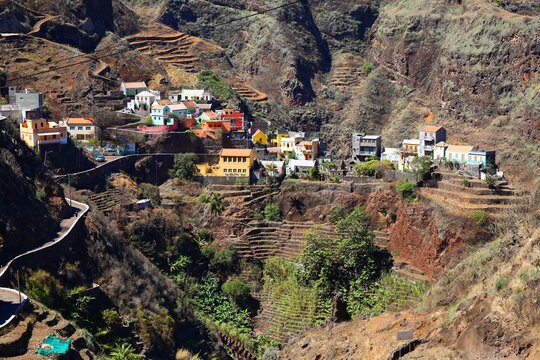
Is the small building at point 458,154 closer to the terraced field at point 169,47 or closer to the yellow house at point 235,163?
the yellow house at point 235,163

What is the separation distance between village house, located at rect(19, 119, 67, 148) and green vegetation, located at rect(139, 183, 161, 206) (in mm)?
4707

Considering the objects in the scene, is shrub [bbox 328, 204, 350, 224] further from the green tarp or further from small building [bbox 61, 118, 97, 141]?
the green tarp

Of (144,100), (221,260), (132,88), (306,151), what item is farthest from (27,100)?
(306,151)

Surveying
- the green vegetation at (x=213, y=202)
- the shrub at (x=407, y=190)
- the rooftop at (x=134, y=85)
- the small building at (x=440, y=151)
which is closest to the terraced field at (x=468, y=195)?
the shrub at (x=407, y=190)

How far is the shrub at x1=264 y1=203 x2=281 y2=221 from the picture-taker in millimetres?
51375

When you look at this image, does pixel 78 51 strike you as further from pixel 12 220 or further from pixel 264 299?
pixel 12 220

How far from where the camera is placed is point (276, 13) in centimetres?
8688

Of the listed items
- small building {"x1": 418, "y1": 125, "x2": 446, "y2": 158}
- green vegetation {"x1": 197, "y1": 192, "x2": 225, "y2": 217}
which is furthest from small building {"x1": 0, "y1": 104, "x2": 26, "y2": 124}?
small building {"x1": 418, "y1": 125, "x2": 446, "y2": 158}

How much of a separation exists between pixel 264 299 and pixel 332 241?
169 inches

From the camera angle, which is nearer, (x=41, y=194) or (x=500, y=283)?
(x=500, y=283)

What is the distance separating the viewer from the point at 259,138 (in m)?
61.1

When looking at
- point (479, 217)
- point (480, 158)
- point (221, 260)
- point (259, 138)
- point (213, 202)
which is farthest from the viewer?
point (259, 138)

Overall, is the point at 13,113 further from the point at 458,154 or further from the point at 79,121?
the point at 458,154

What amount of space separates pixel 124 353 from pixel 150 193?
20368 mm
